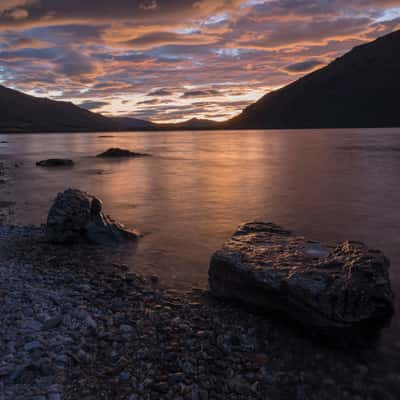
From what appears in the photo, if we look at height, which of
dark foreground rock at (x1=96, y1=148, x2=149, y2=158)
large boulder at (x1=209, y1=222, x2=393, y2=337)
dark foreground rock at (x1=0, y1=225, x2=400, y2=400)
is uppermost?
dark foreground rock at (x1=96, y1=148, x2=149, y2=158)

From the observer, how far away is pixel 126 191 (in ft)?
81.2

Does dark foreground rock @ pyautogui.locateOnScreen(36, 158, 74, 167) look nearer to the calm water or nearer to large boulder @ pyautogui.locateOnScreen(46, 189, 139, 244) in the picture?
the calm water

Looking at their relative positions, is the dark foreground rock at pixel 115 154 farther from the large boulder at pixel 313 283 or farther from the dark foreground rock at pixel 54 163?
the large boulder at pixel 313 283

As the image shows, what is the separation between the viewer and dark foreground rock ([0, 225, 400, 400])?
5.18 meters

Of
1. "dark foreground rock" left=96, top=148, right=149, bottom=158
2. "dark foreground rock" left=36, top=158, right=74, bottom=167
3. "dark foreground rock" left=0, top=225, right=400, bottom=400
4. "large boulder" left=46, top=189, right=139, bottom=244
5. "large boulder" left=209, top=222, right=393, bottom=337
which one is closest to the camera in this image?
"dark foreground rock" left=0, top=225, right=400, bottom=400

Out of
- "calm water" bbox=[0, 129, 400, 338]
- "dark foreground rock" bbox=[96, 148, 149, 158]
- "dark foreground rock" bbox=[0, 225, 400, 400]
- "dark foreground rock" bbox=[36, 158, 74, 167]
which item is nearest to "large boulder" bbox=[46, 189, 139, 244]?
"calm water" bbox=[0, 129, 400, 338]

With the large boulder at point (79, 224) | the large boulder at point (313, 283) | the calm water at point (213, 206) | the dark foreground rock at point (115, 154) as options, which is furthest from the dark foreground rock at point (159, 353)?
the dark foreground rock at point (115, 154)

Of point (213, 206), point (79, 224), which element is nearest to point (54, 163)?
point (213, 206)

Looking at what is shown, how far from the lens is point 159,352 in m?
6.03

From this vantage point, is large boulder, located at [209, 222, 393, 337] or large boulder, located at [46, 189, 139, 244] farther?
large boulder, located at [46, 189, 139, 244]

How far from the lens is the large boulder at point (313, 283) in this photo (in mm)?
6570

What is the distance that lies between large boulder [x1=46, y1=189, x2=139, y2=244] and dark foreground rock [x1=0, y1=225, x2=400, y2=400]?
11.7 feet

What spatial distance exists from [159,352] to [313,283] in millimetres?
3033

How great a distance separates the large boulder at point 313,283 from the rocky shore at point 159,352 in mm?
376
